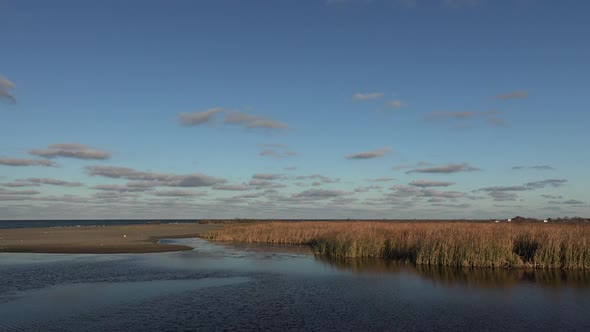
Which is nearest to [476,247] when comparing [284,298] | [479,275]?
[479,275]

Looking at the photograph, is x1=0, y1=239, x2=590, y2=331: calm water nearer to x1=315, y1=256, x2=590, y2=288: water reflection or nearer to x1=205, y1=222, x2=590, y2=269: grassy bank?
x1=315, y1=256, x2=590, y2=288: water reflection

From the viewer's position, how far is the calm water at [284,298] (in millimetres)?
13836

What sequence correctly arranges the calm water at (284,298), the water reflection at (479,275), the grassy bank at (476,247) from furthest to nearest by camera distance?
the grassy bank at (476,247) < the water reflection at (479,275) < the calm water at (284,298)

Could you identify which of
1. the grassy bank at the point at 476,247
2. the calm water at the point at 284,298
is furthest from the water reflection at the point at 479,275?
the grassy bank at the point at 476,247

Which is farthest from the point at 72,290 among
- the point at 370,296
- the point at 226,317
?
the point at 370,296

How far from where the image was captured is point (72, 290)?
1873 cm

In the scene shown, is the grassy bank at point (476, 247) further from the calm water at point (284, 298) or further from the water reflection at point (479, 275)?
the calm water at point (284, 298)

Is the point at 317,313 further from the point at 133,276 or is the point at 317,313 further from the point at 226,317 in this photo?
the point at 133,276

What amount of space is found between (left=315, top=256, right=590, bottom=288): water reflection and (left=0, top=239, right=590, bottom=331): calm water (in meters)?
0.05

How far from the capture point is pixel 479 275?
2269 centimetres

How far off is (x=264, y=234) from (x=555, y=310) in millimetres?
34445

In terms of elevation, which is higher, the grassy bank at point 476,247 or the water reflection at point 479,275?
the grassy bank at point 476,247

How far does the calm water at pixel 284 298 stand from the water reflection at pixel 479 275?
0.05 meters

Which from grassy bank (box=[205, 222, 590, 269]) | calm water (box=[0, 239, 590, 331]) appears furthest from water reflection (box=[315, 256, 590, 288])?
grassy bank (box=[205, 222, 590, 269])
